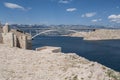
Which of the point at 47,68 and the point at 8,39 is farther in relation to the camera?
the point at 8,39

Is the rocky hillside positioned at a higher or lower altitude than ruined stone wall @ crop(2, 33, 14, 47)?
lower

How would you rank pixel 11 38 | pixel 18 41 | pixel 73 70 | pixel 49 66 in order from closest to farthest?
1. pixel 73 70
2. pixel 49 66
3. pixel 11 38
4. pixel 18 41

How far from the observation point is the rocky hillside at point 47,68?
15.6 m

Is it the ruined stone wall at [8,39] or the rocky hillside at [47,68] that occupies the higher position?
the ruined stone wall at [8,39]

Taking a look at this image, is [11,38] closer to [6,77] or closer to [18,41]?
[18,41]

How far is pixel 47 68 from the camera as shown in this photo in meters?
18.3

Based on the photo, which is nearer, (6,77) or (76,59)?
(6,77)

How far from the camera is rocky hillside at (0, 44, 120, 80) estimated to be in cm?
1556

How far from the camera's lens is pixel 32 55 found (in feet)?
71.1

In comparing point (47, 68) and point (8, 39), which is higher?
point (8, 39)

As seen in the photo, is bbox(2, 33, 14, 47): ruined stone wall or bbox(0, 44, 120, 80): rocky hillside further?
bbox(2, 33, 14, 47): ruined stone wall

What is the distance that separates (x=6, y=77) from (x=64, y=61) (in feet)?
19.2

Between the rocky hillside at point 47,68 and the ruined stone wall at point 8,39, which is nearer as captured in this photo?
the rocky hillside at point 47,68

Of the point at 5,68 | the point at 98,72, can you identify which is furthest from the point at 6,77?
the point at 98,72
